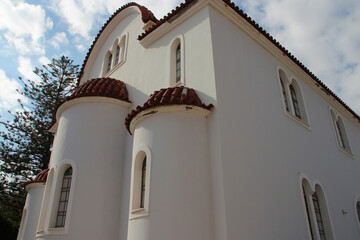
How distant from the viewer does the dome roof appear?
8491mm

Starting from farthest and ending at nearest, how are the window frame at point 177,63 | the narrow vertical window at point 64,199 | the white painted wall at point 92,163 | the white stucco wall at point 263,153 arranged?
the window frame at point 177,63, the narrow vertical window at point 64,199, the white painted wall at point 92,163, the white stucco wall at point 263,153

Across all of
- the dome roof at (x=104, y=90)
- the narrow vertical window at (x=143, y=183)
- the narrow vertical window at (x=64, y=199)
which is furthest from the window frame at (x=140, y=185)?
the dome roof at (x=104, y=90)

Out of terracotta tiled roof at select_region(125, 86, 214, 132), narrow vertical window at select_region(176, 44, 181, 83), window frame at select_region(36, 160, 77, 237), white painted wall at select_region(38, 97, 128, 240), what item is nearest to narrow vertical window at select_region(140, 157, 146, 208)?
terracotta tiled roof at select_region(125, 86, 214, 132)

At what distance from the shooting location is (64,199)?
7.33 meters

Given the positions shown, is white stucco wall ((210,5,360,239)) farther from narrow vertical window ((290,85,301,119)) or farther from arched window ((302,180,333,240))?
narrow vertical window ((290,85,301,119))

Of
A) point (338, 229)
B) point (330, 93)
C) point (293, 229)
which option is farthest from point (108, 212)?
point (330, 93)

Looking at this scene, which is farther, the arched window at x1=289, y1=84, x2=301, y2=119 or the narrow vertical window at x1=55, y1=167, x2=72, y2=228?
the arched window at x1=289, y1=84, x2=301, y2=119

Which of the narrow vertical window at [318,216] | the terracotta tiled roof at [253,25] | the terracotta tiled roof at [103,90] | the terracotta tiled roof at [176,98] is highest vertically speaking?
the terracotta tiled roof at [253,25]

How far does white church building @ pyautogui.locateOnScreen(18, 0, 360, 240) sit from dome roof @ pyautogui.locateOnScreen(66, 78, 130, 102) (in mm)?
38

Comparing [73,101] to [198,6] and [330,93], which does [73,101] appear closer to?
[198,6]

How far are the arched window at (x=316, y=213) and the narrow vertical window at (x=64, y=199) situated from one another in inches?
245

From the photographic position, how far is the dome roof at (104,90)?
8.49m

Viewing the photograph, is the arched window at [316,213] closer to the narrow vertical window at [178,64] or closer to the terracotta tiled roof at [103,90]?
the narrow vertical window at [178,64]


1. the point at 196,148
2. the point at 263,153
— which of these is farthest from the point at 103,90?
the point at 263,153
